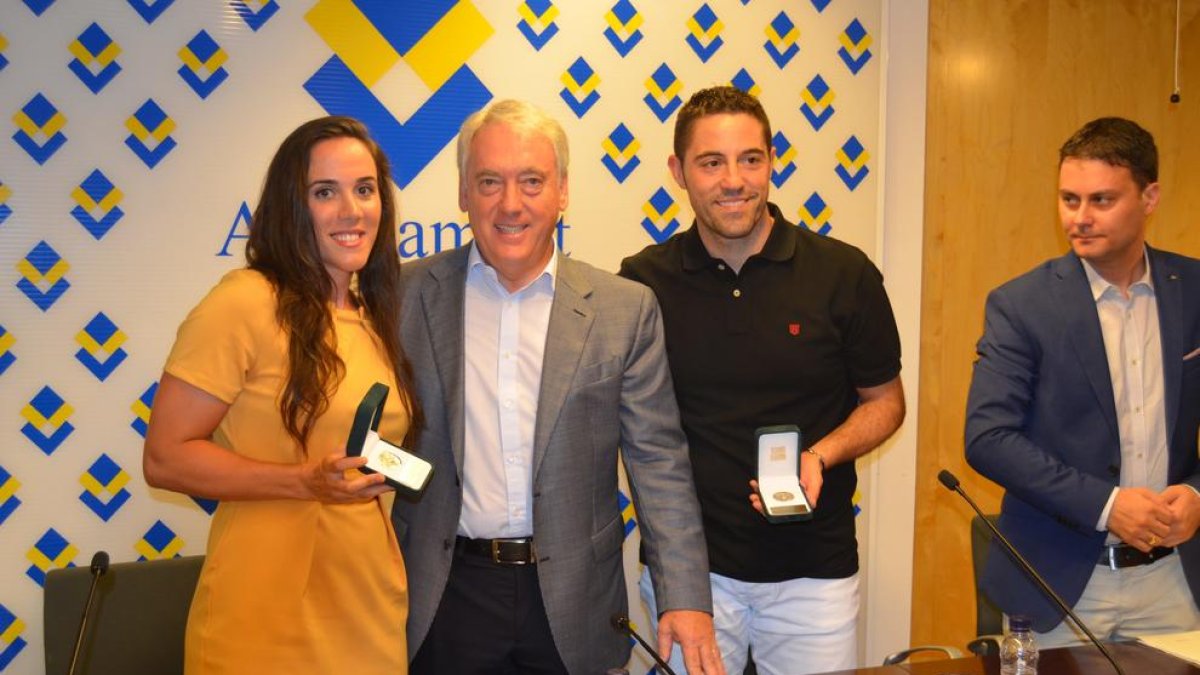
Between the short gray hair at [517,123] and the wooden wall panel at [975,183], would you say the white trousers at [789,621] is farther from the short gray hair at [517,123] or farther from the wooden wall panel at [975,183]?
the wooden wall panel at [975,183]

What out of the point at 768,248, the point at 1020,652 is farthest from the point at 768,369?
the point at 1020,652

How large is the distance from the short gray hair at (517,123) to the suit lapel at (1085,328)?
1329mm

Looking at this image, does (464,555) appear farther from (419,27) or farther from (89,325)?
(419,27)

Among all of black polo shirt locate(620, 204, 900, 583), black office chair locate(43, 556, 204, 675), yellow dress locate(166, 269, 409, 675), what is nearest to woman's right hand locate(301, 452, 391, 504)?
yellow dress locate(166, 269, 409, 675)

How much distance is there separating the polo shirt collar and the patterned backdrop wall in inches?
32.8

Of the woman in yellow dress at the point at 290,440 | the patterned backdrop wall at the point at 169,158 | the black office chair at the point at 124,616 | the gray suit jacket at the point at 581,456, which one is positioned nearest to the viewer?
the woman in yellow dress at the point at 290,440

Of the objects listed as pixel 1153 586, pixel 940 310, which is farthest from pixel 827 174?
pixel 1153 586

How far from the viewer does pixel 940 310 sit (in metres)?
4.04

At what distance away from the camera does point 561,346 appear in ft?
7.62

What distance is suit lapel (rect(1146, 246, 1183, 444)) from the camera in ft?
8.89

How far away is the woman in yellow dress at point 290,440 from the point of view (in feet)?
6.34

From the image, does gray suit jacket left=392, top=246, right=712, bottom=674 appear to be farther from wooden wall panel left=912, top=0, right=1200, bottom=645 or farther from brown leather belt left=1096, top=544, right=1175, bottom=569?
wooden wall panel left=912, top=0, right=1200, bottom=645

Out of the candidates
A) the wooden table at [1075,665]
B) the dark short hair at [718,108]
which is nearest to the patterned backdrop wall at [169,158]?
the dark short hair at [718,108]

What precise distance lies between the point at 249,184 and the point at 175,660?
134 centimetres
